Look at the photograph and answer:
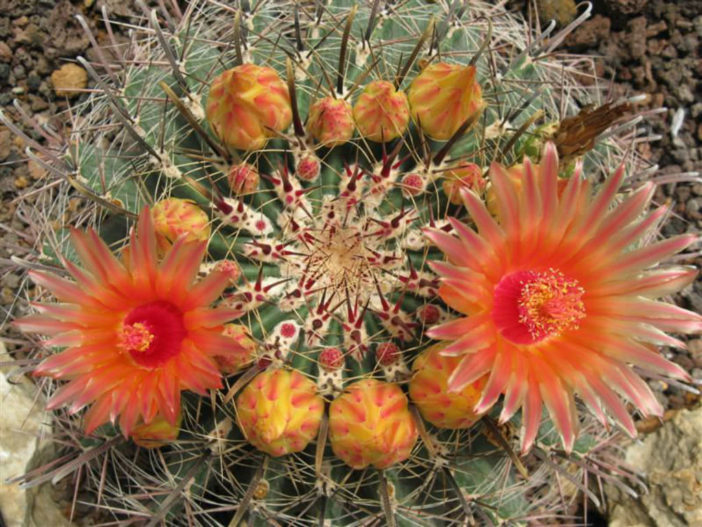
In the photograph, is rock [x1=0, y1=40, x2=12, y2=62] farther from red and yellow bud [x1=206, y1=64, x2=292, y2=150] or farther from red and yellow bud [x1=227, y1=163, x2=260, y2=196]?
red and yellow bud [x1=227, y1=163, x2=260, y2=196]

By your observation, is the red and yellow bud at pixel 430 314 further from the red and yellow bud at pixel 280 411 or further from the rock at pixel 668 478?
the rock at pixel 668 478

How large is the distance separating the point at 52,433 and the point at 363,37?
1900mm

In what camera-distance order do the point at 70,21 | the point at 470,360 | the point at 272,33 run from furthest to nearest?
1. the point at 70,21
2. the point at 272,33
3. the point at 470,360

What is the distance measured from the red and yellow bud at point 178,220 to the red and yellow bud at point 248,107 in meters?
A: 0.24

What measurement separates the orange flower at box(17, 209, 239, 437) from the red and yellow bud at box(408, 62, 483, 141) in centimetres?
78

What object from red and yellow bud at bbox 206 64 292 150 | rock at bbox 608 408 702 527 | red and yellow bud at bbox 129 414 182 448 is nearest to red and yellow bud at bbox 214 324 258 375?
red and yellow bud at bbox 129 414 182 448

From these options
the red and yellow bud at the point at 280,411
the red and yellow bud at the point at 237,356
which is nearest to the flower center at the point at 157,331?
the red and yellow bud at the point at 237,356

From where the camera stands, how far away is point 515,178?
2068mm

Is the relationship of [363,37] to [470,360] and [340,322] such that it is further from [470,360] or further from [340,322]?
[470,360]

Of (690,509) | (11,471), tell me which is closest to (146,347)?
(11,471)

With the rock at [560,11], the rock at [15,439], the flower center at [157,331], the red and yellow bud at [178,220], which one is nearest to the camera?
the flower center at [157,331]

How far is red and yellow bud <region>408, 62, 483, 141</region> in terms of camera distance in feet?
6.79

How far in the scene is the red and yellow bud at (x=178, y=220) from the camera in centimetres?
204

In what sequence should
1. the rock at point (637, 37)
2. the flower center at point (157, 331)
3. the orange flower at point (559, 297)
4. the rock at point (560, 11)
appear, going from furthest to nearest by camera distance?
the rock at point (637, 37) < the rock at point (560, 11) < the flower center at point (157, 331) < the orange flower at point (559, 297)
